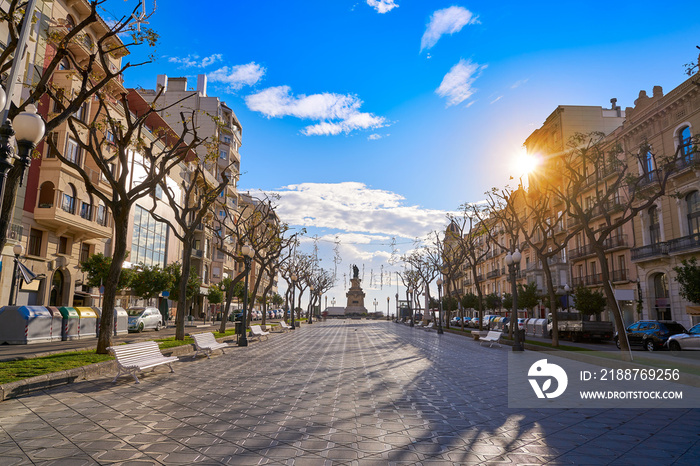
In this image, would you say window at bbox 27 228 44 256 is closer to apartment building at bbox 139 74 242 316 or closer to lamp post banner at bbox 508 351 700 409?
apartment building at bbox 139 74 242 316

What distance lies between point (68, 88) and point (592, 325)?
109 ft

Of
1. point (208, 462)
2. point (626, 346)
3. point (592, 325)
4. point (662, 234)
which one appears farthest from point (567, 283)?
point (208, 462)

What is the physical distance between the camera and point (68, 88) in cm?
2722

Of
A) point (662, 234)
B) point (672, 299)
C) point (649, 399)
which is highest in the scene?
point (662, 234)

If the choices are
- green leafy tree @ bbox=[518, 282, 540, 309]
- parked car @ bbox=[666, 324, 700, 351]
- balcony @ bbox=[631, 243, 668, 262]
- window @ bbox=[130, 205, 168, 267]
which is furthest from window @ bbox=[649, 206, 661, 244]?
window @ bbox=[130, 205, 168, 267]

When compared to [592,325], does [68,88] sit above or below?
above

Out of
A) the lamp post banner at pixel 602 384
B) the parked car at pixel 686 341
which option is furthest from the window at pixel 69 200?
the parked car at pixel 686 341

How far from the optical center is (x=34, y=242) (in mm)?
26375

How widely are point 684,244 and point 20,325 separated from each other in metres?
33.3

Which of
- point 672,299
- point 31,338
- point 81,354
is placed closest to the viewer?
point 81,354

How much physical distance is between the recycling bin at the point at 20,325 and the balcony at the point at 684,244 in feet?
105

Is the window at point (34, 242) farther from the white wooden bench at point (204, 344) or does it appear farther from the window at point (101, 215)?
the white wooden bench at point (204, 344)

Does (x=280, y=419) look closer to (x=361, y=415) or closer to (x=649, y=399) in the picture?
(x=361, y=415)

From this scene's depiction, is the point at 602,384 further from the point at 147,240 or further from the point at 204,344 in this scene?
the point at 147,240
